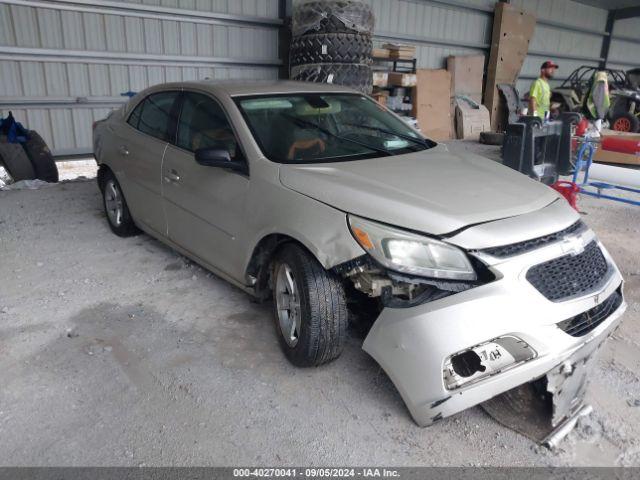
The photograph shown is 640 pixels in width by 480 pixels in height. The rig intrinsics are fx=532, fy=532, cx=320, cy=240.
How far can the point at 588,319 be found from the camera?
7.68 ft

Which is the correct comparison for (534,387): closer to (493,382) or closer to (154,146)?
(493,382)

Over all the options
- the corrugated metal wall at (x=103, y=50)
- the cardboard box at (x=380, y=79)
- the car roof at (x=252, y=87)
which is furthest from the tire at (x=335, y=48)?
the car roof at (x=252, y=87)

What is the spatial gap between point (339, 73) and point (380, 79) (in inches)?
143

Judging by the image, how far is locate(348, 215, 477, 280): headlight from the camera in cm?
226

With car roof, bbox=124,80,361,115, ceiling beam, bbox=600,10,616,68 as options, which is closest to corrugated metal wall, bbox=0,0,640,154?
car roof, bbox=124,80,361,115

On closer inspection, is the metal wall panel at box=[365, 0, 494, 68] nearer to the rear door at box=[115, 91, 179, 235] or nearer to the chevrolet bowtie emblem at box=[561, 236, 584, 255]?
the rear door at box=[115, 91, 179, 235]

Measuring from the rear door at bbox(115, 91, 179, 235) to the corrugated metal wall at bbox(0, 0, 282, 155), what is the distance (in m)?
4.47

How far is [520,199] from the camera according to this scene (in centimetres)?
265

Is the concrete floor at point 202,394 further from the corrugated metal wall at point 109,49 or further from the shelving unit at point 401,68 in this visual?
the shelving unit at point 401,68

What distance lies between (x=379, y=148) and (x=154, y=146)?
171 centimetres

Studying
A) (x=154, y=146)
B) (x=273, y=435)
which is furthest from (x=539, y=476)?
(x=154, y=146)

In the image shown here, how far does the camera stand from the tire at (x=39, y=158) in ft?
23.3

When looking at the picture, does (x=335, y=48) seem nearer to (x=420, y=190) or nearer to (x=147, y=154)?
(x=147, y=154)

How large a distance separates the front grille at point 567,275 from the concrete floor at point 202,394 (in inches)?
26.2
